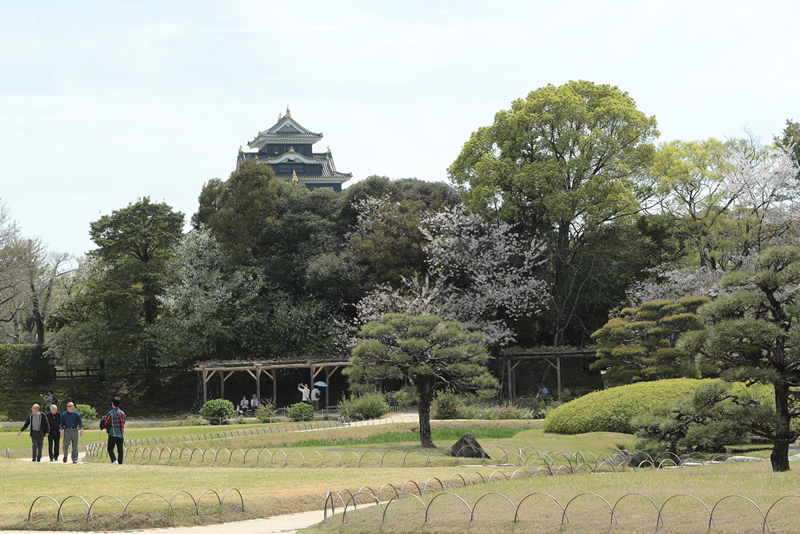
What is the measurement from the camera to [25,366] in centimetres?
4397

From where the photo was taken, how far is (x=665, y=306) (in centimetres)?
2694

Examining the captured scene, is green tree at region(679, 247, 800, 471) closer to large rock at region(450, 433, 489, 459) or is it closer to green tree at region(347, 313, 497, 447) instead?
large rock at region(450, 433, 489, 459)

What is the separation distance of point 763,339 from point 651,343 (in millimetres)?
15222

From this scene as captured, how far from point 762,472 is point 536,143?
89.0 feet

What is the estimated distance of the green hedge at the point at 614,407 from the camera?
21.6m

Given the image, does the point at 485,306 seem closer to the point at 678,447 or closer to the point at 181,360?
the point at 181,360

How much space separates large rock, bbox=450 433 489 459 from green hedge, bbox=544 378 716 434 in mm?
5287

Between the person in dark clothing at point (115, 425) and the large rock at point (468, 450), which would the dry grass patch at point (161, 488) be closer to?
the person in dark clothing at point (115, 425)

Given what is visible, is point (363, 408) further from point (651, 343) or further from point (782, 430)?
point (782, 430)

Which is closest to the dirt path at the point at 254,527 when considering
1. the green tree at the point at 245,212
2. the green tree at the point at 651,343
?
the green tree at the point at 651,343

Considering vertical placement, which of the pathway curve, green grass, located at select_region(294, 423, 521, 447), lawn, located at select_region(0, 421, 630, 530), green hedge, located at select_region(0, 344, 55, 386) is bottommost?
green grass, located at select_region(294, 423, 521, 447)

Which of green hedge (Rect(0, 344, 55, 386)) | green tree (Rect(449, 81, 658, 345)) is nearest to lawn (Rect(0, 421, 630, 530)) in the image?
green tree (Rect(449, 81, 658, 345))

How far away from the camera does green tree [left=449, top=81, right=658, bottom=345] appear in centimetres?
3634

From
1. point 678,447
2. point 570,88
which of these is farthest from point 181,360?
point 678,447
